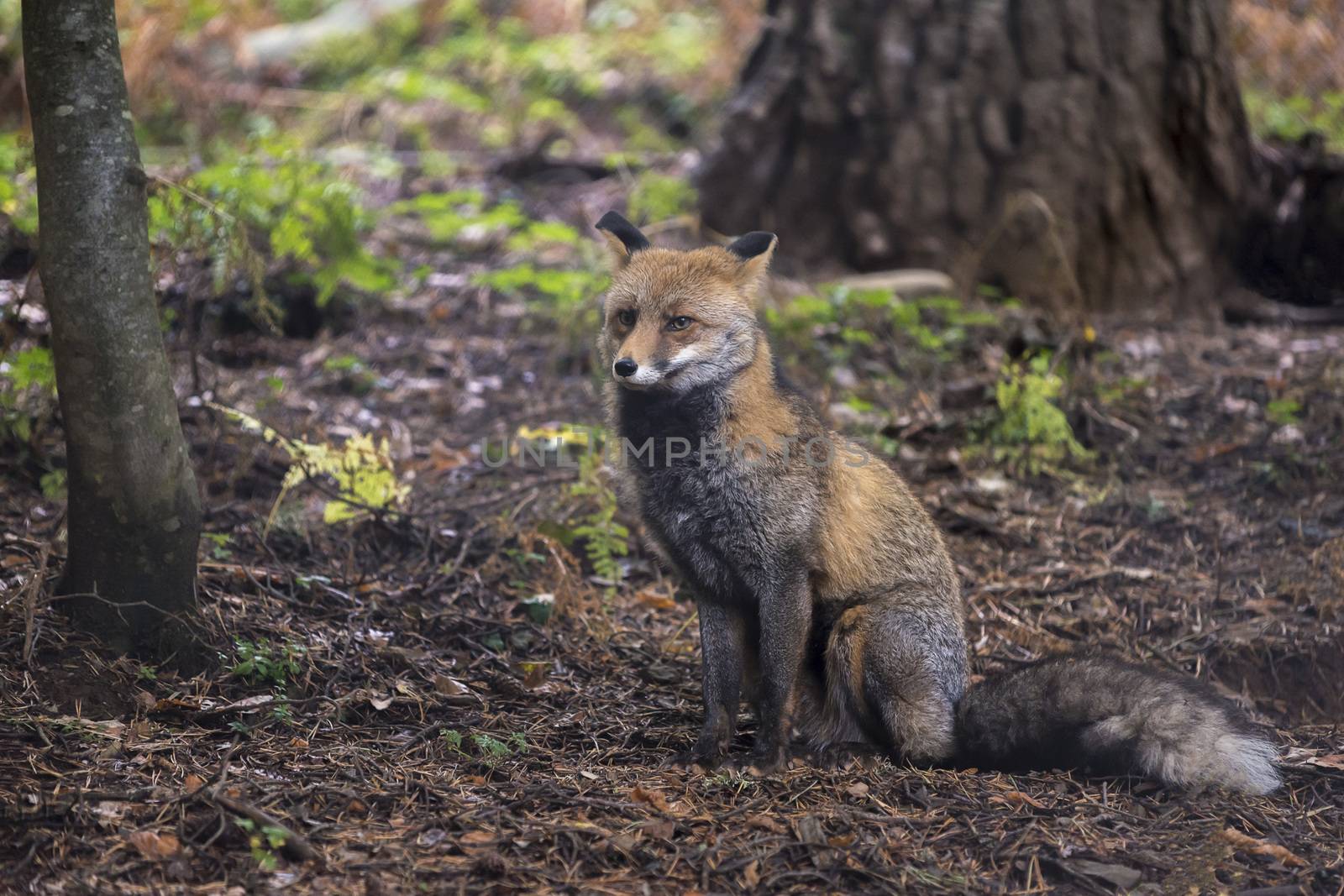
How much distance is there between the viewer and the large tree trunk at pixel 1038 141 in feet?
35.8

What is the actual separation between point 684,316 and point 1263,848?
10.9 feet

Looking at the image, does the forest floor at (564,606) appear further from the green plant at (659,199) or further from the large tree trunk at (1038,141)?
the large tree trunk at (1038,141)

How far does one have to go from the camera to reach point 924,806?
4.68 metres

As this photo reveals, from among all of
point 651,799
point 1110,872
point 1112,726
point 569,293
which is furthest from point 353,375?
point 1110,872

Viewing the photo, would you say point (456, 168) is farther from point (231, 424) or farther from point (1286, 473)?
point (1286, 473)

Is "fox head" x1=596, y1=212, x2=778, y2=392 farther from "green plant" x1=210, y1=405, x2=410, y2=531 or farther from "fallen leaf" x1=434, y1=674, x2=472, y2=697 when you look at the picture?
"green plant" x1=210, y1=405, x2=410, y2=531

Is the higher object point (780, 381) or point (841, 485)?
point (780, 381)

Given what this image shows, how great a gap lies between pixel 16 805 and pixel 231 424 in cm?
421

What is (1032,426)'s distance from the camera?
323 inches

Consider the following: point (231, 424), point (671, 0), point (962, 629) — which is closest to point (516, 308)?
point (231, 424)

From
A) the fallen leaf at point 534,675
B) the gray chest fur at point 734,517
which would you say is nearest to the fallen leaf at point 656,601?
the fallen leaf at point 534,675

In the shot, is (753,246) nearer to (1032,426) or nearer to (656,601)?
(656,601)

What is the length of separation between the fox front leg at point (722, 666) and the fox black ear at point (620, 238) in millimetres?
1923

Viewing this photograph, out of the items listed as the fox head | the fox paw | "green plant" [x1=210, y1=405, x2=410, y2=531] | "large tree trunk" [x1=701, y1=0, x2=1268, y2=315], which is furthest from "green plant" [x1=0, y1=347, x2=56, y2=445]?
"large tree trunk" [x1=701, y1=0, x2=1268, y2=315]
